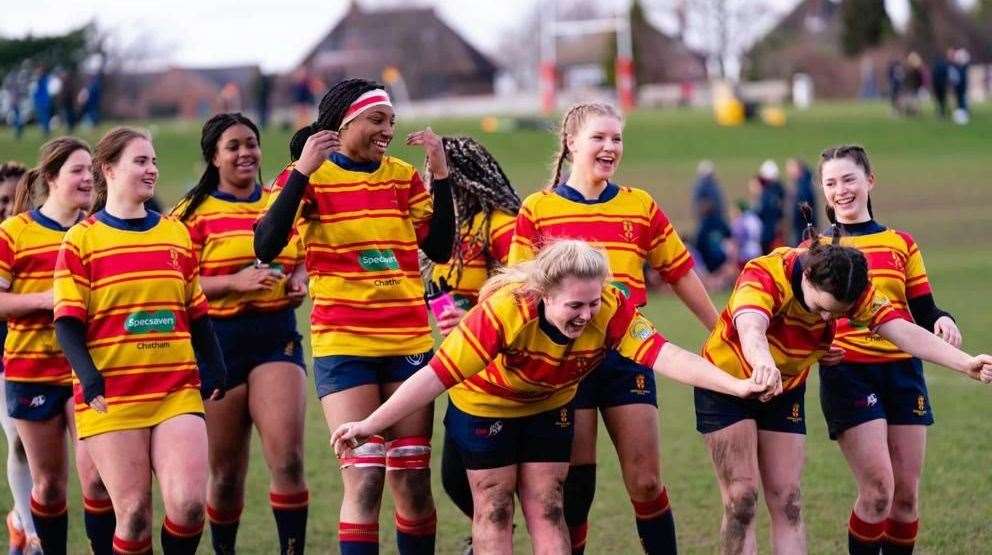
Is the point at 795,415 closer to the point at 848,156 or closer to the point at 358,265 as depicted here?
the point at 848,156

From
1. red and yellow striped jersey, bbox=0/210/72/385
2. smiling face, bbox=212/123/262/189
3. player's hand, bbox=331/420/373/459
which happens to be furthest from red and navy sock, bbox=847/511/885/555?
red and yellow striped jersey, bbox=0/210/72/385

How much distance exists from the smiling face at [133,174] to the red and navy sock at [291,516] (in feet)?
5.48

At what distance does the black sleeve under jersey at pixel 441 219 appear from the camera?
6.55 meters

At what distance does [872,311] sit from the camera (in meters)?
5.98

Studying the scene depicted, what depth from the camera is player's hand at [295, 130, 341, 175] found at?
20.0 ft

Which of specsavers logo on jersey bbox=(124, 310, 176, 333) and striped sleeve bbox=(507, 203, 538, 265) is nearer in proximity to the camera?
specsavers logo on jersey bbox=(124, 310, 176, 333)

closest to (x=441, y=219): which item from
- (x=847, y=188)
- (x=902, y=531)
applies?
(x=847, y=188)

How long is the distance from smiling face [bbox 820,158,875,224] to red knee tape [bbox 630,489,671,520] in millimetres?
1467

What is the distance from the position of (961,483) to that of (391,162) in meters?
4.33

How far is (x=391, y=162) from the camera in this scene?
652cm

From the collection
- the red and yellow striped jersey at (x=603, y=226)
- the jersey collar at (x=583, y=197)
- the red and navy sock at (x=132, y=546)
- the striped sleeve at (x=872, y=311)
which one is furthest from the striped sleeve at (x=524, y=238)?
the red and navy sock at (x=132, y=546)

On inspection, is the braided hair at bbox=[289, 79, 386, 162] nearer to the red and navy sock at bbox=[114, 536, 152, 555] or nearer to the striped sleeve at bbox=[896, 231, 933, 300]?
the red and navy sock at bbox=[114, 536, 152, 555]

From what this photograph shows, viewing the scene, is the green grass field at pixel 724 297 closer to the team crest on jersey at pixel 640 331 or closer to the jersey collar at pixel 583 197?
the jersey collar at pixel 583 197

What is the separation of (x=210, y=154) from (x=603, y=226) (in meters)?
1.97
